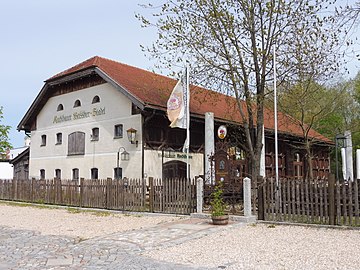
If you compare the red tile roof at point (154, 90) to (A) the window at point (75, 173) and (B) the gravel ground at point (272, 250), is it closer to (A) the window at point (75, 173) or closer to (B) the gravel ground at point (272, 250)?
(A) the window at point (75, 173)

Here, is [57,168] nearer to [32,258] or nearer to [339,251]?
[32,258]

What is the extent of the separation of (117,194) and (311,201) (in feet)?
25.7

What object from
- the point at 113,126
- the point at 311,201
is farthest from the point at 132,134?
the point at 311,201

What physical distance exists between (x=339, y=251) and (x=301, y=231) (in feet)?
8.36

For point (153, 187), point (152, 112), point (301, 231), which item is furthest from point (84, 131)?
point (301, 231)

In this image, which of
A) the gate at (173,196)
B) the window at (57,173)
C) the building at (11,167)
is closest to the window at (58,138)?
the window at (57,173)

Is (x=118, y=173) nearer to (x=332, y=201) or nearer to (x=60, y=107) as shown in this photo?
(x=60, y=107)

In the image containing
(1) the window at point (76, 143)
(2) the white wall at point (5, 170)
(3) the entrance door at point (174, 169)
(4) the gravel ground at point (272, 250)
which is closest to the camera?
(4) the gravel ground at point (272, 250)

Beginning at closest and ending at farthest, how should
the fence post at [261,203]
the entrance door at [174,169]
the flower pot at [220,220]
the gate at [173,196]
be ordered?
the flower pot at [220,220]
the fence post at [261,203]
the gate at [173,196]
the entrance door at [174,169]

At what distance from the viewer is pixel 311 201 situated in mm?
11578

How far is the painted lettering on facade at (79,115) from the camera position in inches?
904

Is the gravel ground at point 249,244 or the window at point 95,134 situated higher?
the window at point 95,134

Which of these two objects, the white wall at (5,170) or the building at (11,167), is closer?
the building at (11,167)

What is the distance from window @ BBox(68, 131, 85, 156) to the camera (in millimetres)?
23781
